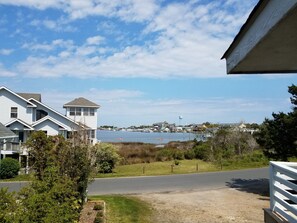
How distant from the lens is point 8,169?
84.3ft

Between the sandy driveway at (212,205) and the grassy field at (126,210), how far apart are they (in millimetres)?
469

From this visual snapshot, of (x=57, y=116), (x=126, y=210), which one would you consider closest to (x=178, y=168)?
(x=57, y=116)

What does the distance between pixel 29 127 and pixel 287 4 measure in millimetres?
34911

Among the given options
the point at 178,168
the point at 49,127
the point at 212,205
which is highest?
the point at 49,127

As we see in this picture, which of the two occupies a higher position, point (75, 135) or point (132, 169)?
point (75, 135)

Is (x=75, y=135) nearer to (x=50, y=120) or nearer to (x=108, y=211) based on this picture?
(x=108, y=211)

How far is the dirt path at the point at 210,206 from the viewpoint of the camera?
12570mm

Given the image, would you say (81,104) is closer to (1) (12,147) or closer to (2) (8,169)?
(1) (12,147)

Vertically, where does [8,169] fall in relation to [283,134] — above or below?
below

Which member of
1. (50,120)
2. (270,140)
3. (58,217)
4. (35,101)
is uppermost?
(35,101)

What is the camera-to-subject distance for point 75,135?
13.5 m

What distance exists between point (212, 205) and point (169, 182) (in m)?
7.64

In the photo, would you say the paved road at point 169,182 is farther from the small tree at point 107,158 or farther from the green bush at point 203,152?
the green bush at point 203,152

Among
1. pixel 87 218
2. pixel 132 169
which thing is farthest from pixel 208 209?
pixel 132 169
